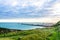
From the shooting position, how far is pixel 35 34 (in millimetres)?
2469

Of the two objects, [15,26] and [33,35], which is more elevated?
[15,26]

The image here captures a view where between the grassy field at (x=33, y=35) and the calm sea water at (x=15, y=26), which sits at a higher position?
the calm sea water at (x=15, y=26)

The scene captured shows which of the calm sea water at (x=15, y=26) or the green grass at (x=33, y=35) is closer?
the green grass at (x=33, y=35)

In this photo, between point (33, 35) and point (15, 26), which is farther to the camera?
point (15, 26)

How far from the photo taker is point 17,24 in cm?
259

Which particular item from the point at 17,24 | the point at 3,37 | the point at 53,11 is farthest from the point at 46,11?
the point at 3,37

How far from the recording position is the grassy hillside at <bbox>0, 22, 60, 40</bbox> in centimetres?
245

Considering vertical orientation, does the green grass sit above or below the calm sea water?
below

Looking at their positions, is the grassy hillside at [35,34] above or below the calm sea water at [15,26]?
below

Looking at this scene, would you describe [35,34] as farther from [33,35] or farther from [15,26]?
[15,26]

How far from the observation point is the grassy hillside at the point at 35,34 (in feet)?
8.05

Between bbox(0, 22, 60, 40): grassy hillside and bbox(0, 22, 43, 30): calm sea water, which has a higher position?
bbox(0, 22, 43, 30): calm sea water

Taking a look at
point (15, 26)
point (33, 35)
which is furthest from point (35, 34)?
point (15, 26)

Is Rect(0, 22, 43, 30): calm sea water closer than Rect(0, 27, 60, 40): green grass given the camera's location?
No
